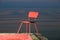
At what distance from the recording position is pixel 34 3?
26.3 ft

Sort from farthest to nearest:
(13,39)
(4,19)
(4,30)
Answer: (4,19), (4,30), (13,39)

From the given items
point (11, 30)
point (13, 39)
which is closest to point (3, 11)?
point (11, 30)

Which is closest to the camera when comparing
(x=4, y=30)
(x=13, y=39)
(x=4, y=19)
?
(x=13, y=39)

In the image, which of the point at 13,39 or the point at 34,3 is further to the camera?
the point at 34,3

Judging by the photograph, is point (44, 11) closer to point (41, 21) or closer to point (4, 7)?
point (41, 21)

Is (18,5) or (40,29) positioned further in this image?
(18,5)

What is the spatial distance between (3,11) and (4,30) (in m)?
1.34

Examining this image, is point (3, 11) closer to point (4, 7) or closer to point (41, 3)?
point (4, 7)

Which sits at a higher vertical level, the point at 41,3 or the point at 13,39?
the point at 41,3

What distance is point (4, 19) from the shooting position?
790cm

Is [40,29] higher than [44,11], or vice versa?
[44,11]

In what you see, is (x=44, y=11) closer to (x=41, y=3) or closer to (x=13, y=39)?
(x=41, y=3)

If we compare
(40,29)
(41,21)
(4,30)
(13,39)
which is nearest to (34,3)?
(41,21)

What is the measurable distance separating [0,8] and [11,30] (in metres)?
1.34
